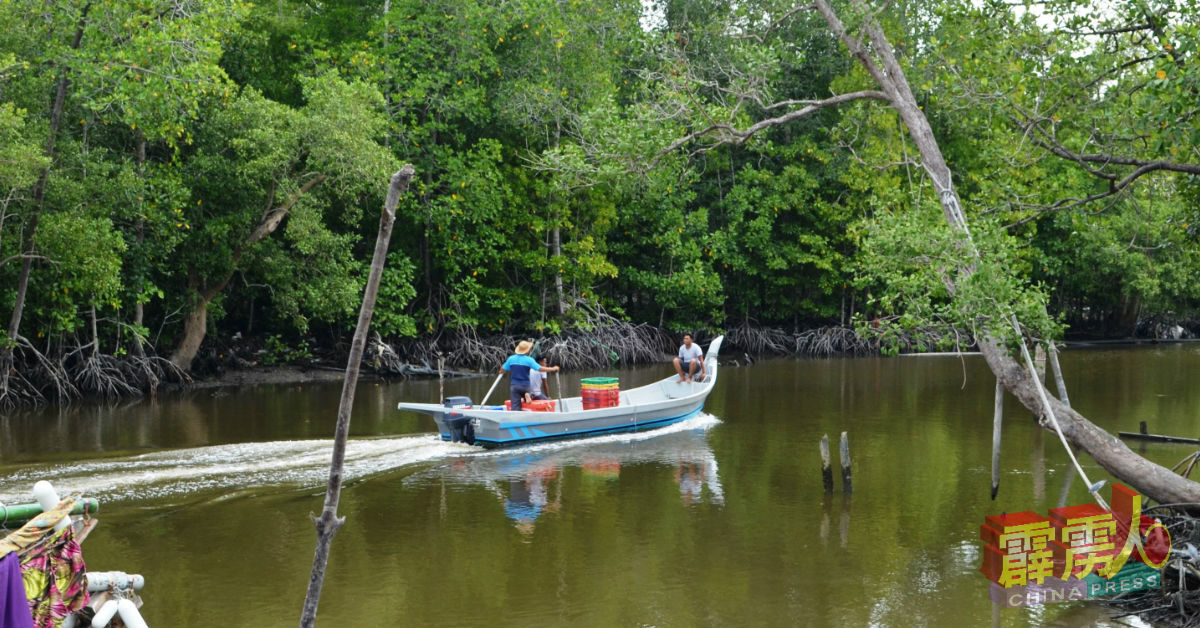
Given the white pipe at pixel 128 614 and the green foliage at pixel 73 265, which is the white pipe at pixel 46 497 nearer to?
the white pipe at pixel 128 614

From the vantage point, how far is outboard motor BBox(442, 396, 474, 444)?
13734 millimetres

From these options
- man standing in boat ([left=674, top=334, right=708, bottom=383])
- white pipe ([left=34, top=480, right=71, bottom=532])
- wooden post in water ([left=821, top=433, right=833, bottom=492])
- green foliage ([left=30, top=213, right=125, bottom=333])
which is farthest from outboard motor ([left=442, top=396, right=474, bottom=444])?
white pipe ([left=34, top=480, right=71, bottom=532])

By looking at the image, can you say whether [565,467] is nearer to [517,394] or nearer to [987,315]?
[517,394]

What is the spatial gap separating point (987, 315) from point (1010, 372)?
1.30 m

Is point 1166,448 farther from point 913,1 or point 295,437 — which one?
point 913,1

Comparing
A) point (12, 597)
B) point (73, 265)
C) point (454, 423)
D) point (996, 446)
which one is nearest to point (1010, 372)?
point (996, 446)

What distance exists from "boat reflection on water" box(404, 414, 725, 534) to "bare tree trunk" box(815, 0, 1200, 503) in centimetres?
333

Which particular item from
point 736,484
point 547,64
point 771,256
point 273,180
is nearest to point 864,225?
point 736,484

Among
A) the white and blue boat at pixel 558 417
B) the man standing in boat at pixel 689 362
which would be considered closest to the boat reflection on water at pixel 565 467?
the white and blue boat at pixel 558 417

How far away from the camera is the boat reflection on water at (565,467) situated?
1166 cm

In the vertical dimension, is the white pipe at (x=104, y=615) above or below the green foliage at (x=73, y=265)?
below

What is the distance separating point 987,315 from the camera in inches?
354

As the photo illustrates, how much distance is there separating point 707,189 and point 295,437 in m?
18.4

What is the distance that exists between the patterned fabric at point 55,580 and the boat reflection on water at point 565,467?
5.30 meters
